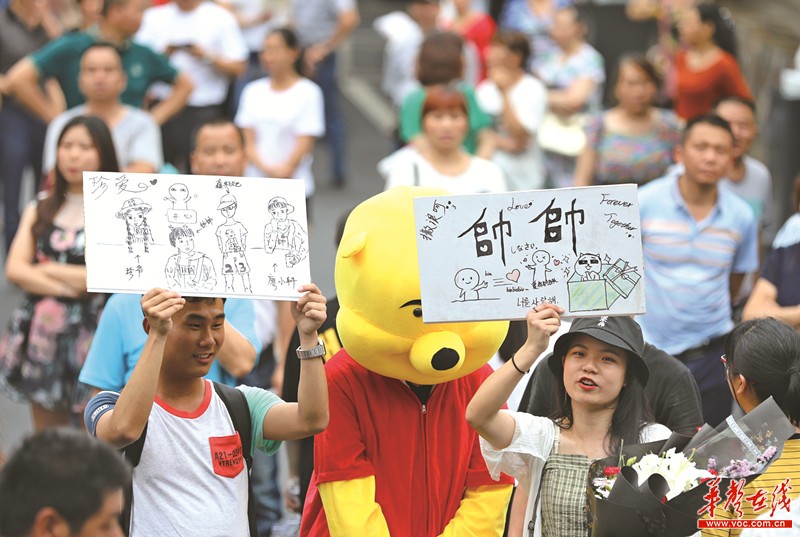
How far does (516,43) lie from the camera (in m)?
11.0

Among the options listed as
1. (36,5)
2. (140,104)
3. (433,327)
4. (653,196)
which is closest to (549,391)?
(433,327)

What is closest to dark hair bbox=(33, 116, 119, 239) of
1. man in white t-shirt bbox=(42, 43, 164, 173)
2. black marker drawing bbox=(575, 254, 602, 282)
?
man in white t-shirt bbox=(42, 43, 164, 173)

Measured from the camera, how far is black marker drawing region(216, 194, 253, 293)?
178 inches

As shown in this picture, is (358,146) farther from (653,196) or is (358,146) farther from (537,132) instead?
(653,196)

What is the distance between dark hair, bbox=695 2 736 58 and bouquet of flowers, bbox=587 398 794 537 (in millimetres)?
6746

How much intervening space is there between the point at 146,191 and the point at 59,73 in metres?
5.62

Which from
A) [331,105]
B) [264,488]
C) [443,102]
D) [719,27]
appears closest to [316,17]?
[331,105]

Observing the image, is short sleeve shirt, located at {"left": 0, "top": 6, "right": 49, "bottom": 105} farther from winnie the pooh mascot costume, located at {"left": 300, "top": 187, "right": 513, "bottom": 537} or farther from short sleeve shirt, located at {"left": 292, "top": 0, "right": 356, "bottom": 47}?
winnie the pooh mascot costume, located at {"left": 300, "top": 187, "right": 513, "bottom": 537}

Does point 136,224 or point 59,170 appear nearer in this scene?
point 136,224

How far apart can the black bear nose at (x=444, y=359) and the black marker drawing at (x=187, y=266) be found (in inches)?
31.1

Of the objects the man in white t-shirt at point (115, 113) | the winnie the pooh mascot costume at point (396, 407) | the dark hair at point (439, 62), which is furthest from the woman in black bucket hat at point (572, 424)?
the dark hair at point (439, 62)

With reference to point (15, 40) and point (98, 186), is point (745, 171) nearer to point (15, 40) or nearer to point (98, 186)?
point (98, 186)

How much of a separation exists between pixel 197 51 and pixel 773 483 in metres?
7.45

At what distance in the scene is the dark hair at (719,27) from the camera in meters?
10.5
